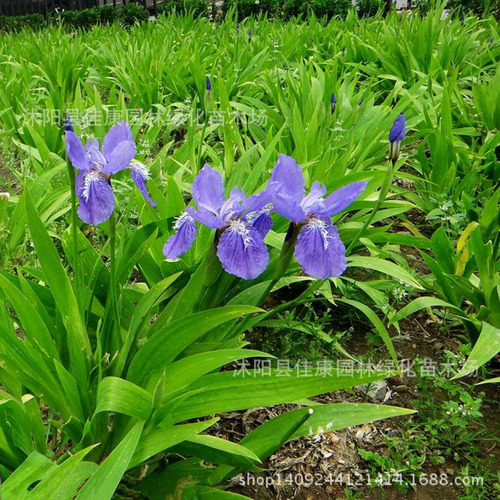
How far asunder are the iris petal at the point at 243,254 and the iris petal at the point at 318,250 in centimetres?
7

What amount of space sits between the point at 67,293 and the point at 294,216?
1.95 feet

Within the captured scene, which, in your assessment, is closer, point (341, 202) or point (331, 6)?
point (341, 202)

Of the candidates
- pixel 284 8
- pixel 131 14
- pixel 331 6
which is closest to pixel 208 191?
pixel 331 6

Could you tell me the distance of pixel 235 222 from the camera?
97cm

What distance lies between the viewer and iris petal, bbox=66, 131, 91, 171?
0.93 metres

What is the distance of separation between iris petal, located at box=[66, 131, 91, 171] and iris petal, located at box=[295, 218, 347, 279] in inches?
17.0

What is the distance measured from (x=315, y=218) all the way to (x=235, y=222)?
15 centimetres

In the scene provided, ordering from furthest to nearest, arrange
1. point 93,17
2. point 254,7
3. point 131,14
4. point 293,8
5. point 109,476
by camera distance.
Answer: point 131,14, point 93,17, point 254,7, point 293,8, point 109,476

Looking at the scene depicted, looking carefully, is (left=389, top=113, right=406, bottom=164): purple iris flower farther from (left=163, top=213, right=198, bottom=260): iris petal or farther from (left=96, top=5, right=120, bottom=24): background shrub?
(left=96, top=5, right=120, bottom=24): background shrub

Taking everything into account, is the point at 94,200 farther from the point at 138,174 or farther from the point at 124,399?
the point at 124,399

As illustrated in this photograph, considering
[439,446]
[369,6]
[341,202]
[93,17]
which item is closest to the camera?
[341,202]

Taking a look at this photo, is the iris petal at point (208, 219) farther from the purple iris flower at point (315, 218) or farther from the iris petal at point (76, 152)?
the iris petal at point (76, 152)

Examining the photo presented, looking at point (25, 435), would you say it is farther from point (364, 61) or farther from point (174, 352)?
point (364, 61)

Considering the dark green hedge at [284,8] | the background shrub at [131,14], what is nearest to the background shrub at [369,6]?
the dark green hedge at [284,8]
